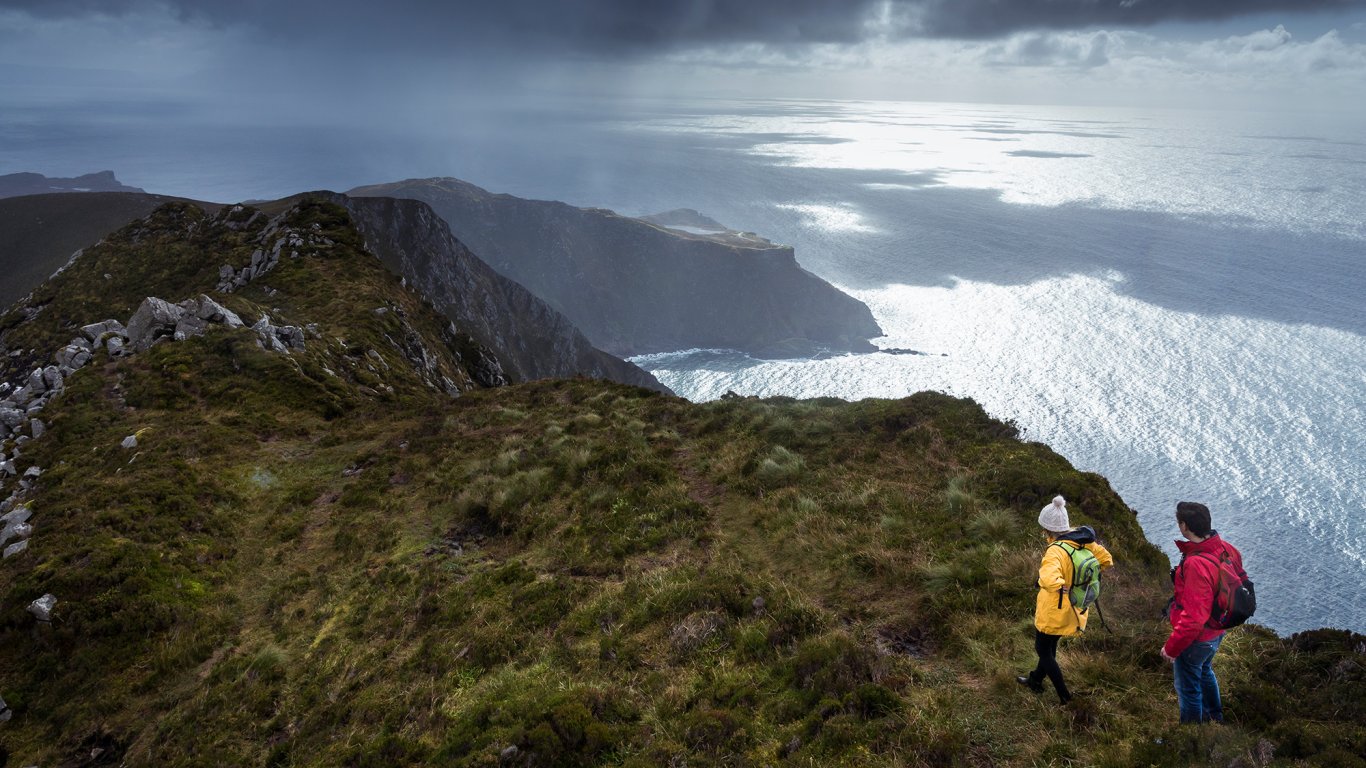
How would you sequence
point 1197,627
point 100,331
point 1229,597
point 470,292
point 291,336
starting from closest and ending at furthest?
point 1229,597 → point 1197,627 → point 100,331 → point 291,336 → point 470,292

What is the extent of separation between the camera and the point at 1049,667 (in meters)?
7.83

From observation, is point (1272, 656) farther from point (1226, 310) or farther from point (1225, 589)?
point (1226, 310)

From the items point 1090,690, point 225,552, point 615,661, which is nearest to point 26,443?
point 225,552

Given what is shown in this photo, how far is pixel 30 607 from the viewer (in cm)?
1219

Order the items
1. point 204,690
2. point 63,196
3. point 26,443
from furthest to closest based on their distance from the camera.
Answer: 1. point 63,196
2. point 26,443
3. point 204,690

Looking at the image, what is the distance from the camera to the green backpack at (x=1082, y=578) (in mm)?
7836

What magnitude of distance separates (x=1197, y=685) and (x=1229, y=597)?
113 centimetres

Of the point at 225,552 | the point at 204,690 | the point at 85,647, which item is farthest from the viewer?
the point at 225,552

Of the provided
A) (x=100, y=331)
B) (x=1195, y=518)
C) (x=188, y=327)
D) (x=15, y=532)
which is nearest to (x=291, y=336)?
(x=188, y=327)

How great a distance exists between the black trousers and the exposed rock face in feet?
286

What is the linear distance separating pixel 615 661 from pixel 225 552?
1188 centimetres

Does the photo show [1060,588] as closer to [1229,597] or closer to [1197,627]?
[1197,627]

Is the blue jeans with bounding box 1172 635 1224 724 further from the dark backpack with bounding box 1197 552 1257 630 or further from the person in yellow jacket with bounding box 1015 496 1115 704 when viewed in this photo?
the person in yellow jacket with bounding box 1015 496 1115 704

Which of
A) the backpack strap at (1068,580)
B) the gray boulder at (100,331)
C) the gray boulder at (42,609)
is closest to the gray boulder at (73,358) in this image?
the gray boulder at (100,331)
